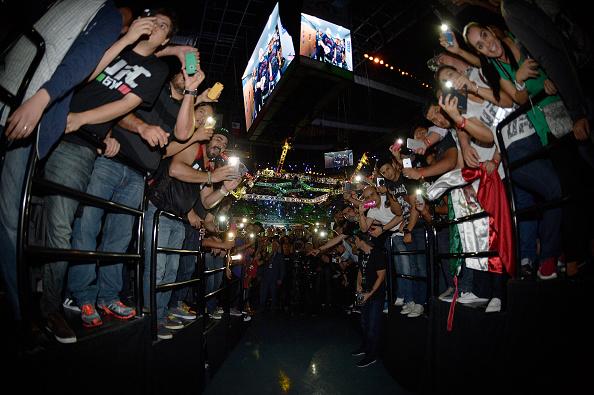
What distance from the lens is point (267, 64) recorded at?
5.41 meters

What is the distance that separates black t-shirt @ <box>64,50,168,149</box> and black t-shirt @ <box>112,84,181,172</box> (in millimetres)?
196

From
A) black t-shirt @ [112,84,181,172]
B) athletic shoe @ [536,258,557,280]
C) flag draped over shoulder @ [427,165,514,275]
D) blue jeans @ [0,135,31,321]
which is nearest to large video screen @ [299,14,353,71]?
black t-shirt @ [112,84,181,172]

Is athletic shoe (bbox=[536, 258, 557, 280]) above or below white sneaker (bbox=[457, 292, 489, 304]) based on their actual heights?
above

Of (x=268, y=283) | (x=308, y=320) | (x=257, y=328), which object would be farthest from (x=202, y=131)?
(x=268, y=283)

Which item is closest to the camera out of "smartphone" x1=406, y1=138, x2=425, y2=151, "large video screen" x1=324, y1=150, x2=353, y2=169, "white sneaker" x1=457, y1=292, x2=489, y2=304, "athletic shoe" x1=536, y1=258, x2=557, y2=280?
"athletic shoe" x1=536, y1=258, x2=557, y2=280

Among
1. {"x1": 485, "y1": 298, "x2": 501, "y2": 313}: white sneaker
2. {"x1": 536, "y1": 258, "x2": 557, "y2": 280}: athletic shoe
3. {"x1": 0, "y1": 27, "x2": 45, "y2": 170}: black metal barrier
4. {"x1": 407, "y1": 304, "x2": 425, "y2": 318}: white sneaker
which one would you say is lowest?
{"x1": 407, "y1": 304, "x2": 425, "y2": 318}: white sneaker

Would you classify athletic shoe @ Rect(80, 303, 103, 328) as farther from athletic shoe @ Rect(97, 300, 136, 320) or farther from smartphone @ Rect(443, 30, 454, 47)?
smartphone @ Rect(443, 30, 454, 47)

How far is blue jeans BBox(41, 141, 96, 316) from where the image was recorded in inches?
61.5

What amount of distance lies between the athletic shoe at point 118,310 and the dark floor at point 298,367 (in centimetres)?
170

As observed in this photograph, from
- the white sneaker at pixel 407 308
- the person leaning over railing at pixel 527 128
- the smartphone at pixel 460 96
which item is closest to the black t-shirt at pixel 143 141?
the smartphone at pixel 460 96

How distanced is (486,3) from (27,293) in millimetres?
4057

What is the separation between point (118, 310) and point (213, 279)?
289 cm

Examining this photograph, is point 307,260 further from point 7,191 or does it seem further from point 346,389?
point 7,191

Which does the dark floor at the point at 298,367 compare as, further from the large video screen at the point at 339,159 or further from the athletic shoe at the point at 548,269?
the large video screen at the point at 339,159
